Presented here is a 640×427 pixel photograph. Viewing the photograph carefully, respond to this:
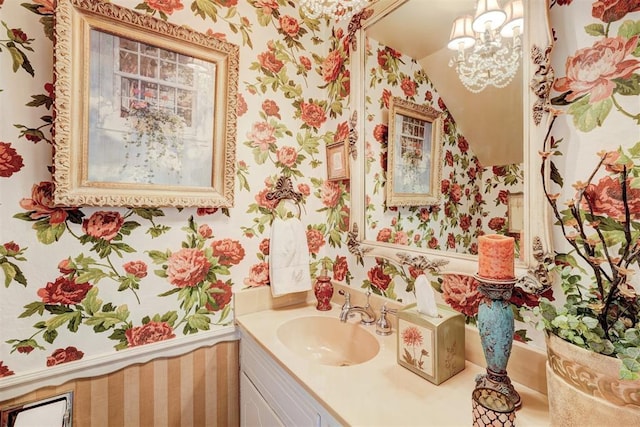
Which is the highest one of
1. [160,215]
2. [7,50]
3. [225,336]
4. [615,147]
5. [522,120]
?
[7,50]

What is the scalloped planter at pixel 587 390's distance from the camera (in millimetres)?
461

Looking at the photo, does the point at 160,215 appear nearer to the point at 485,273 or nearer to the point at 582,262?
the point at 485,273

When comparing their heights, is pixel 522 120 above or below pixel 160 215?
above

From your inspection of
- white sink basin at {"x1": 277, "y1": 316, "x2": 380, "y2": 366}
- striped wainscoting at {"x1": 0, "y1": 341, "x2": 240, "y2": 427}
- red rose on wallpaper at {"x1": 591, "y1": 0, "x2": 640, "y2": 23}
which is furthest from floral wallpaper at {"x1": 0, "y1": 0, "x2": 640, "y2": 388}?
white sink basin at {"x1": 277, "y1": 316, "x2": 380, "y2": 366}

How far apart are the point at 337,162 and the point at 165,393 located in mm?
1196

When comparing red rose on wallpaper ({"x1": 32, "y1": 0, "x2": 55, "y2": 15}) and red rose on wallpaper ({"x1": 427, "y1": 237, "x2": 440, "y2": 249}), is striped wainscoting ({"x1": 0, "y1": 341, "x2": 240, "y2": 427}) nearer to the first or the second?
red rose on wallpaper ({"x1": 427, "y1": 237, "x2": 440, "y2": 249})

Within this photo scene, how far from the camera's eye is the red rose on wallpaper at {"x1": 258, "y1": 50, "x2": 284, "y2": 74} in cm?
130

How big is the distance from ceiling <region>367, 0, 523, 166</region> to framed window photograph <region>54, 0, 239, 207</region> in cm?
67

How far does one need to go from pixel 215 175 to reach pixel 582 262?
117 cm

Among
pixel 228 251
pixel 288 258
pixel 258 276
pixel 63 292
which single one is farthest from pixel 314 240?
pixel 63 292

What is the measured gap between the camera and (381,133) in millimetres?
1187

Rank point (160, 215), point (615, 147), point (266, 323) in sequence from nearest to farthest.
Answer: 1. point (615, 147)
2. point (160, 215)
3. point (266, 323)

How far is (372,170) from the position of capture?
1230 mm

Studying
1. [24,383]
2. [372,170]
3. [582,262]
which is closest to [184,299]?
[24,383]
